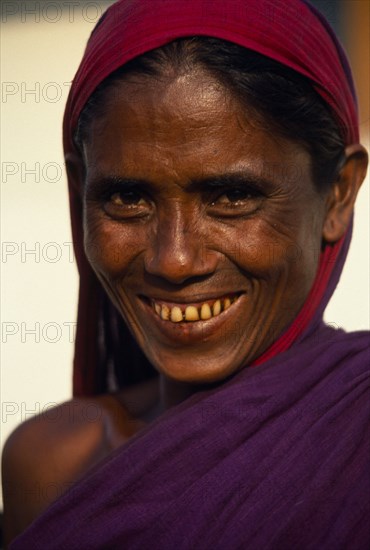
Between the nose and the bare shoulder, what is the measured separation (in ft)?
1.97

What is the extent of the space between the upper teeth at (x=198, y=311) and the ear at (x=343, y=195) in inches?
11.9

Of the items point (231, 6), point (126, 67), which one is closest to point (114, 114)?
point (126, 67)

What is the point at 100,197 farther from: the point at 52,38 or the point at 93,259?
the point at 52,38

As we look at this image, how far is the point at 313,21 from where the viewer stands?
1.78 meters

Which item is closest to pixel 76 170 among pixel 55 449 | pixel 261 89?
pixel 261 89

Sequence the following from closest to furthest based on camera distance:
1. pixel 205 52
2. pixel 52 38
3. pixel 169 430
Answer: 1. pixel 205 52
2. pixel 169 430
3. pixel 52 38

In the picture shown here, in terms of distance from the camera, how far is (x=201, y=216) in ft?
5.53

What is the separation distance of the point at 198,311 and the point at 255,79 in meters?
0.50

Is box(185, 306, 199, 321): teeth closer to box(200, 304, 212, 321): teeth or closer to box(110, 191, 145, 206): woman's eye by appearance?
box(200, 304, 212, 321): teeth

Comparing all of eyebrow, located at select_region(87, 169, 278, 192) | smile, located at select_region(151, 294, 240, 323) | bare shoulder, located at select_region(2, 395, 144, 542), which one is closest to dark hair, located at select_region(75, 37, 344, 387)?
eyebrow, located at select_region(87, 169, 278, 192)

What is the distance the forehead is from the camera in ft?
5.31

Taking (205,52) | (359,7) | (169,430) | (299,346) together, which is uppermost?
(359,7)

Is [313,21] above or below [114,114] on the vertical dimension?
above

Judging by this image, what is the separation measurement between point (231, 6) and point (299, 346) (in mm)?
756
